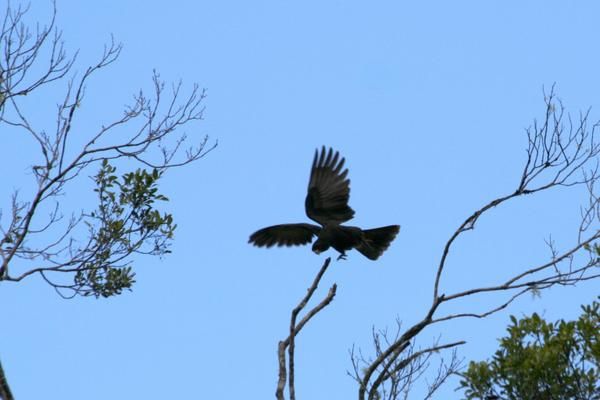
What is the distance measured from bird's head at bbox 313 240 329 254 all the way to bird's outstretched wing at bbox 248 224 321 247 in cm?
52

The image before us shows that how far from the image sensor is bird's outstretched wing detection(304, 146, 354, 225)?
527 inches

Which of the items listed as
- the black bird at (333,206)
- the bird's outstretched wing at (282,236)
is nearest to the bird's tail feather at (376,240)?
the black bird at (333,206)

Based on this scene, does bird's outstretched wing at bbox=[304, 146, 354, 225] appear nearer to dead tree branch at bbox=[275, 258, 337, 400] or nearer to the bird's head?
the bird's head

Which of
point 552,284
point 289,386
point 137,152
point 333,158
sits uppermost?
point 333,158

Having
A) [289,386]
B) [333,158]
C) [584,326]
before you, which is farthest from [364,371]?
[333,158]

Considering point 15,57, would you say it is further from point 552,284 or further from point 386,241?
point 552,284

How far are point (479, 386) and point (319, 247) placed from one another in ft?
11.3

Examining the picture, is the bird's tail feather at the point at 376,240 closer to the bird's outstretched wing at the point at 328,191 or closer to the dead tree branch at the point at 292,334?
the bird's outstretched wing at the point at 328,191

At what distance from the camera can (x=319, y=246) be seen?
43.2 feet

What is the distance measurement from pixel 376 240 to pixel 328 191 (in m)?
0.71

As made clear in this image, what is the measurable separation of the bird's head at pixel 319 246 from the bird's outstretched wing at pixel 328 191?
26cm

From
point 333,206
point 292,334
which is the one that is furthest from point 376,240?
point 292,334

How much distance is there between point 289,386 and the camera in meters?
9.98

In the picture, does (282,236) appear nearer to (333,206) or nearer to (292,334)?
(333,206)
